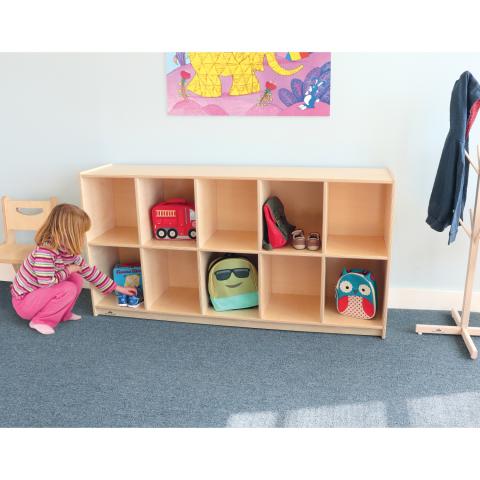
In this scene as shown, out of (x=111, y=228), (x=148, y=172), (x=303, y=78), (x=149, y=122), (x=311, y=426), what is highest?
(x=303, y=78)

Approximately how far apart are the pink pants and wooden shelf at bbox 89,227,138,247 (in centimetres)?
31

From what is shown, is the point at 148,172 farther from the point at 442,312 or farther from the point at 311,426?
the point at 442,312

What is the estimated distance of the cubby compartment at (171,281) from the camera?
3.20 m

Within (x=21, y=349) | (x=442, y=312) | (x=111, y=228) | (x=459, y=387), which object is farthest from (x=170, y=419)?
(x=442, y=312)

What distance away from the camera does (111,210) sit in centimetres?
346

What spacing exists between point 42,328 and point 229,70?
1.86 meters

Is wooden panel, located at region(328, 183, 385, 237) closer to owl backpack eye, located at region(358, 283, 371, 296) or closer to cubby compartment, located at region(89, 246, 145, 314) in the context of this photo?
owl backpack eye, located at region(358, 283, 371, 296)

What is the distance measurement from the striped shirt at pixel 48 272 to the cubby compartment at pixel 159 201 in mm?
358

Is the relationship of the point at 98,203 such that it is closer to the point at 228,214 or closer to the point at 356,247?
the point at 228,214

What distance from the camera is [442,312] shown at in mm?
3225

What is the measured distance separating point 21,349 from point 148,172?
3.97 ft

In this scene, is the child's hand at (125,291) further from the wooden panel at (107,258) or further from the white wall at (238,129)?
the white wall at (238,129)

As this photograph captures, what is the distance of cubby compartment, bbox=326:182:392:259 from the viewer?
3096mm

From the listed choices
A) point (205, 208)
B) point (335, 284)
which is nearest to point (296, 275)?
point (335, 284)
